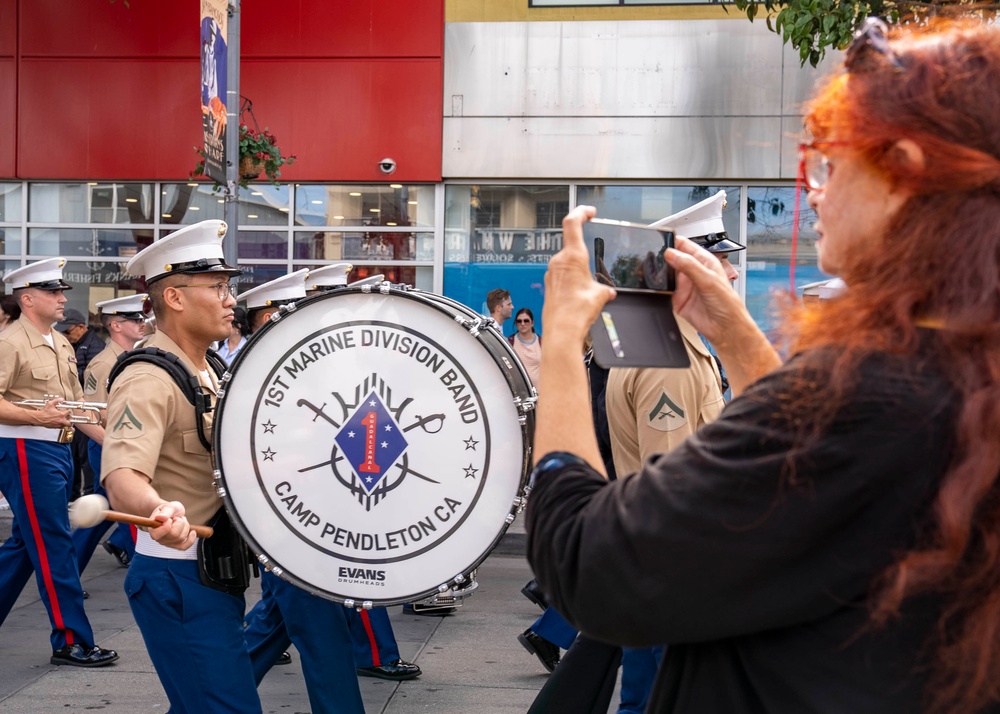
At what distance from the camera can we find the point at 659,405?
4.13 meters

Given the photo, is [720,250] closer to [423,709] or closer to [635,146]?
[423,709]

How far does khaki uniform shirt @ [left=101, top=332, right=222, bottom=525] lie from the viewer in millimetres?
3148

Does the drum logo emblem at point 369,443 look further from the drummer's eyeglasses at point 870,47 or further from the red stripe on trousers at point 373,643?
the red stripe on trousers at point 373,643

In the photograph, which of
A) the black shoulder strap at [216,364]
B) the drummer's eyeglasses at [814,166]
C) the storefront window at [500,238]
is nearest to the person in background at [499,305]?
the storefront window at [500,238]

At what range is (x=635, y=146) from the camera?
12.0 m

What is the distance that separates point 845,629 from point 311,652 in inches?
111

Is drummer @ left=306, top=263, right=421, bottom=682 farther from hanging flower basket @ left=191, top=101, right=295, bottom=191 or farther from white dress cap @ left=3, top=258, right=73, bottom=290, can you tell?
hanging flower basket @ left=191, top=101, right=295, bottom=191

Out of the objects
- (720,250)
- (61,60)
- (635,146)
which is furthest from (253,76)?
(720,250)

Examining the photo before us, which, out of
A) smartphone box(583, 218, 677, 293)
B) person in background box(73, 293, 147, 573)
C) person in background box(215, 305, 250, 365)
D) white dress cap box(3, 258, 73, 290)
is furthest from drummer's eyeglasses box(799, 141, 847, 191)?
person in background box(215, 305, 250, 365)

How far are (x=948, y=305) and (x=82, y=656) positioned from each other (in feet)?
17.3

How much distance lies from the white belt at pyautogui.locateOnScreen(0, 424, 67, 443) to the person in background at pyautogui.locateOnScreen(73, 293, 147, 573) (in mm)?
949

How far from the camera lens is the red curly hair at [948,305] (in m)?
1.16

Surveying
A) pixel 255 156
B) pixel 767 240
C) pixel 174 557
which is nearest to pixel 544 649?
pixel 174 557

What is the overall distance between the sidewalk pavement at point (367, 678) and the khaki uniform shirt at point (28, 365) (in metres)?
1.33
